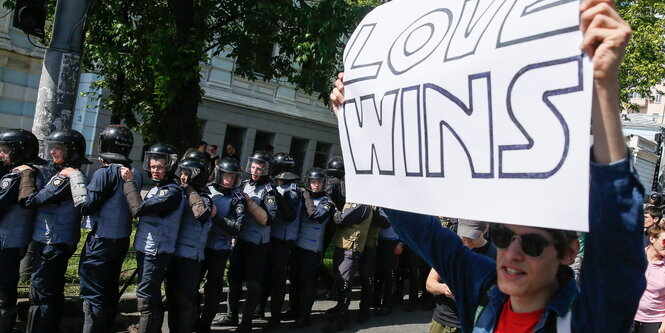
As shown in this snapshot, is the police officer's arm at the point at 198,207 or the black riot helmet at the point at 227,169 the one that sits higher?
the black riot helmet at the point at 227,169

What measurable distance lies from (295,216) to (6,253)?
10.1 ft

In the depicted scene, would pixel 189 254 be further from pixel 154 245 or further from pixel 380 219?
pixel 380 219

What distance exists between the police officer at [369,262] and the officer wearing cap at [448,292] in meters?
3.36

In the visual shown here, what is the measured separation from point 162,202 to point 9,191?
1292 millimetres

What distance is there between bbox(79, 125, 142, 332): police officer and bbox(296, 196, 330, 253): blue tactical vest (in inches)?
93.0

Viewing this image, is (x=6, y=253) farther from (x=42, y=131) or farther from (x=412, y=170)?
(x=412, y=170)

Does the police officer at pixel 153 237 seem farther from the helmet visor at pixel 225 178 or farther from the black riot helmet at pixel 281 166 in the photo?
the black riot helmet at pixel 281 166

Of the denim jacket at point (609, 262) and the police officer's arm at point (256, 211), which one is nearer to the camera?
the denim jacket at point (609, 262)

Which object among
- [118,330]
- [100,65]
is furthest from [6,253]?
[100,65]

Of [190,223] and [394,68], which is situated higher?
[394,68]

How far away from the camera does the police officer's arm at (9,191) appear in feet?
17.1

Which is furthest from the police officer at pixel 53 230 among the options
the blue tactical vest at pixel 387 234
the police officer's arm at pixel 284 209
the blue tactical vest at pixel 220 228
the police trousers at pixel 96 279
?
the blue tactical vest at pixel 387 234

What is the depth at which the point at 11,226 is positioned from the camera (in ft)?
17.4

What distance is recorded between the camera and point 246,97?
2111 cm
